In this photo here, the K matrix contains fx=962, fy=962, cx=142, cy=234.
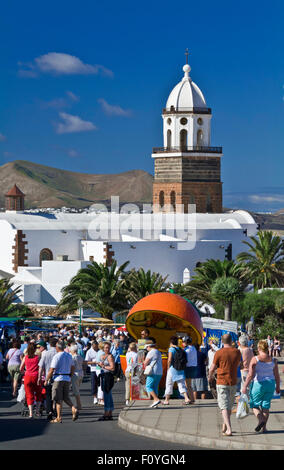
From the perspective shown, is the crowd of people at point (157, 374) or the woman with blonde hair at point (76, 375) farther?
the woman with blonde hair at point (76, 375)

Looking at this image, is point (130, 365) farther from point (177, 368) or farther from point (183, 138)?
point (183, 138)

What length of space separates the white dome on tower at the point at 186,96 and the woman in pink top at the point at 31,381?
4681cm

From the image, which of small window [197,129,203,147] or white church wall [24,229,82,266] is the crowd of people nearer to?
white church wall [24,229,82,266]

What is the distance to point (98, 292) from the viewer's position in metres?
43.8

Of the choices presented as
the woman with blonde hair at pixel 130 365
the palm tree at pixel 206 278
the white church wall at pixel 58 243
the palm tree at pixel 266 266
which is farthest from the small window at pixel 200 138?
the woman with blonde hair at pixel 130 365

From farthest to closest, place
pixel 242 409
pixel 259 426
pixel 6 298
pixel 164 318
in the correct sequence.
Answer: pixel 6 298 < pixel 164 318 < pixel 242 409 < pixel 259 426

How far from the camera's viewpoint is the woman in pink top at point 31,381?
54.6 feet

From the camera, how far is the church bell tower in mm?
62500

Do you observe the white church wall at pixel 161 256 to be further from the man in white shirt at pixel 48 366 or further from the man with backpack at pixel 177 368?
the man in white shirt at pixel 48 366

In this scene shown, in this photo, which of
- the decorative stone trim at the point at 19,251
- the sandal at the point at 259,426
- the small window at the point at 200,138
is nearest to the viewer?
the sandal at the point at 259,426

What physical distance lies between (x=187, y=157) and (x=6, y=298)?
21.2 meters

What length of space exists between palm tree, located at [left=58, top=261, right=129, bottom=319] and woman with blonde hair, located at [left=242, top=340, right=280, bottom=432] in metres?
29.3

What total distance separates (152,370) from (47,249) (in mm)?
40299

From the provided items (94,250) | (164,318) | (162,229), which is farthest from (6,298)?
(164,318)
